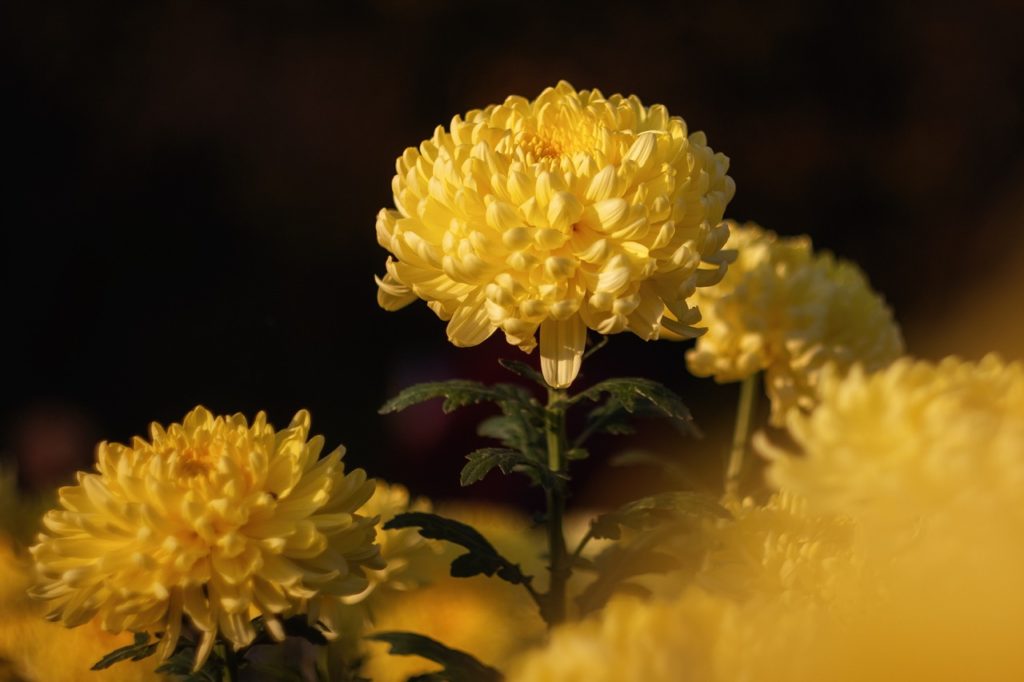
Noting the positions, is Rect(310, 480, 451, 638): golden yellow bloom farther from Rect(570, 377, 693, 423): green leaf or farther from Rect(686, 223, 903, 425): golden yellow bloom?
Rect(686, 223, 903, 425): golden yellow bloom

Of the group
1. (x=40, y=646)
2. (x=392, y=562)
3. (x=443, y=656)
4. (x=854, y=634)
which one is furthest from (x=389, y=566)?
(x=854, y=634)

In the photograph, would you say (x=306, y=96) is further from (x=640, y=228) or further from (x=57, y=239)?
(x=640, y=228)

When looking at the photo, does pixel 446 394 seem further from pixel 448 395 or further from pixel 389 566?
pixel 389 566

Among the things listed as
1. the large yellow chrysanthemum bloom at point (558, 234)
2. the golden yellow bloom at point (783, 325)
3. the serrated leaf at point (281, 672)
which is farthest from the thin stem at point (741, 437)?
the serrated leaf at point (281, 672)

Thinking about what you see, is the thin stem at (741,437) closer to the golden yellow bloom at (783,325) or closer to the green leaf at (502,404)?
the golden yellow bloom at (783,325)

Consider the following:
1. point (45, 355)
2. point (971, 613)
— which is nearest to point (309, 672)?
point (971, 613)

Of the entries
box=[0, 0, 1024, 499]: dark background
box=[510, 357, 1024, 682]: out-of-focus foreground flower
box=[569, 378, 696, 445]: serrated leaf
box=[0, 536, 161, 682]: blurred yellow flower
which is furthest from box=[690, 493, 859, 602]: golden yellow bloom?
box=[0, 0, 1024, 499]: dark background
